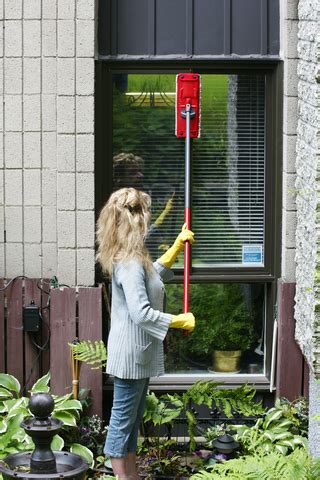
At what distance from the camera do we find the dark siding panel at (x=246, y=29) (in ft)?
29.0

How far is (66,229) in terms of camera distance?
872cm

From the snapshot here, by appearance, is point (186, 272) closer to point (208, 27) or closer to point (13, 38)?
point (208, 27)

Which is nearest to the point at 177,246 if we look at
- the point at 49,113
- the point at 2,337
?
the point at 49,113

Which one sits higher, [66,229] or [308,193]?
[308,193]

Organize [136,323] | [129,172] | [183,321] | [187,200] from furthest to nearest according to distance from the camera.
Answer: [129,172], [187,200], [183,321], [136,323]

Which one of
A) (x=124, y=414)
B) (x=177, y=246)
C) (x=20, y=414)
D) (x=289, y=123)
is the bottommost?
(x=20, y=414)

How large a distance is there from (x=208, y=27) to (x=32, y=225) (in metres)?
1.87

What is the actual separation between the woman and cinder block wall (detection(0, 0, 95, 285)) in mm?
1188

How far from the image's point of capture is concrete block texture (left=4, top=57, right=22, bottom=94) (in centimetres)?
877

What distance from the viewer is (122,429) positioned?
748 centimetres

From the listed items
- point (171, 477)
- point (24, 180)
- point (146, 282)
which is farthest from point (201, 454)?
point (24, 180)

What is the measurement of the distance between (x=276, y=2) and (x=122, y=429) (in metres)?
3.29

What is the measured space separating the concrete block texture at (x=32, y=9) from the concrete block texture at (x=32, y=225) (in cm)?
133

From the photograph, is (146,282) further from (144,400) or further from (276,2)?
(276,2)
